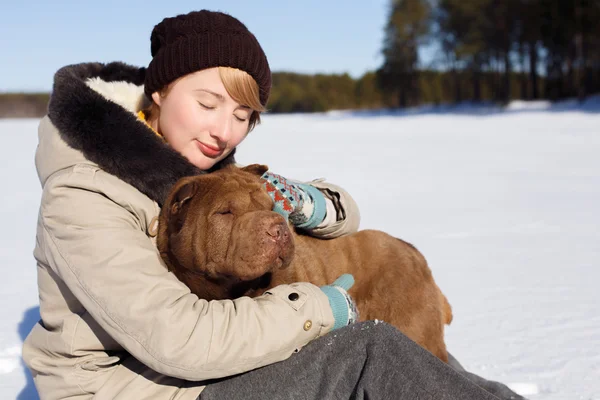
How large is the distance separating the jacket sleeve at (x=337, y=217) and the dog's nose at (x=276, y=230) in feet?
2.44

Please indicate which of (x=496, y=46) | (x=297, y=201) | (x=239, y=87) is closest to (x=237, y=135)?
(x=239, y=87)

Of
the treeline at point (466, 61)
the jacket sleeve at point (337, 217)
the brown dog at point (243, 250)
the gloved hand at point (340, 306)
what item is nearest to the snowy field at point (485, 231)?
the brown dog at point (243, 250)

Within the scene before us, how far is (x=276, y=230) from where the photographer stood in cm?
239

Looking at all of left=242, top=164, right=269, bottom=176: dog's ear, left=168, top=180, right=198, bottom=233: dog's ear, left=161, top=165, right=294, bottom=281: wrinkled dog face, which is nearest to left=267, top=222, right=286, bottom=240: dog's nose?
left=161, top=165, right=294, bottom=281: wrinkled dog face

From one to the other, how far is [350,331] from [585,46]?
36.1 metres

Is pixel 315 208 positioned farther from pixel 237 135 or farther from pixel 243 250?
pixel 243 250

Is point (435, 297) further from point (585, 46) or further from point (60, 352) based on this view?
point (585, 46)

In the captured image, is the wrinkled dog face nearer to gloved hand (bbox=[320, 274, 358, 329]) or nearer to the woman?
the woman

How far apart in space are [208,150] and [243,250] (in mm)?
674

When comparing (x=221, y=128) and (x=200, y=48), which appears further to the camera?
(x=221, y=128)

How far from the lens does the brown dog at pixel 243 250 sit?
7.84ft

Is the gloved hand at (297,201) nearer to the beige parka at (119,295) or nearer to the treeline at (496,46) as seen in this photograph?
the beige parka at (119,295)

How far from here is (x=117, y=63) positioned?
3107 millimetres

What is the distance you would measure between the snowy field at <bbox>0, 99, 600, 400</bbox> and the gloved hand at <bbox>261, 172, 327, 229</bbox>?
1.46m
